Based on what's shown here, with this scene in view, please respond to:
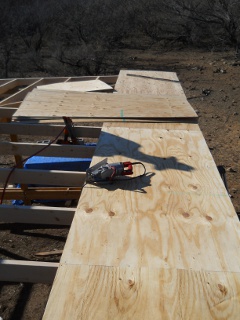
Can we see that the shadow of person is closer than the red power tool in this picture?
No

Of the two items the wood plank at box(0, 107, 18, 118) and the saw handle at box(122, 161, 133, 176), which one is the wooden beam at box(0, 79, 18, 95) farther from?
the saw handle at box(122, 161, 133, 176)

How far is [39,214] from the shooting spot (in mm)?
3135

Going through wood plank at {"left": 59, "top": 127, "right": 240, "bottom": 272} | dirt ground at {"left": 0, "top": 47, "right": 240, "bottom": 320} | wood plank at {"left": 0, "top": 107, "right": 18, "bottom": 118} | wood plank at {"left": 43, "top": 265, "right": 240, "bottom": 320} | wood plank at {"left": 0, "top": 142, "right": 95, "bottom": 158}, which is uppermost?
wood plank at {"left": 43, "top": 265, "right": 240, "bottom": 320}

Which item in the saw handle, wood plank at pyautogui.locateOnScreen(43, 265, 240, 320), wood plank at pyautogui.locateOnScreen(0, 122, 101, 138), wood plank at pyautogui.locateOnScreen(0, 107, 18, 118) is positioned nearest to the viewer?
wood plank at pyautogui.locateOnScreen(43, 265, 240, 320)

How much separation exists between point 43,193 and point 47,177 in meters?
2.11

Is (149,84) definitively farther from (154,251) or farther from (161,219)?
(154,251)

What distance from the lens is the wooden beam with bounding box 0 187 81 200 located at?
18.3 feet

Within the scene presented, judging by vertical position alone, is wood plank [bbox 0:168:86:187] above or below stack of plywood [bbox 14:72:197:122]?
below

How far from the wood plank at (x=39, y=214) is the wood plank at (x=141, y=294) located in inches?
39.7

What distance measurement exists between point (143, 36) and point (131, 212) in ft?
70.3

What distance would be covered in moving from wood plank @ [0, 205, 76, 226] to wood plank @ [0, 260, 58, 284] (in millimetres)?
544

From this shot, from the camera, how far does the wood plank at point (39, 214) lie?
3.07 metres

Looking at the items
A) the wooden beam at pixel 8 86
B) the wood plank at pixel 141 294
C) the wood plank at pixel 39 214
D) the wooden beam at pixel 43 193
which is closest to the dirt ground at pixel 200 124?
the wooden beam at pixel 43 193

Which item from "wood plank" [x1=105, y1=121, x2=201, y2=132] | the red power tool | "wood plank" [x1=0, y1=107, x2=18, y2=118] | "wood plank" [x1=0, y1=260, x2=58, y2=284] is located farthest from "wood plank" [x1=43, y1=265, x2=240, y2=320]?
"wood plank" [x1=0, y1=107, x2=18, y2=118]
